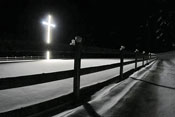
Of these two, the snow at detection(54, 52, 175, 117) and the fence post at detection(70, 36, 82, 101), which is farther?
the fence post at detection(70, 36, 82, 101)

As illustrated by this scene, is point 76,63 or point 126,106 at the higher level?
point 76,63

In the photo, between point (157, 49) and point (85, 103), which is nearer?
point (85, 103)

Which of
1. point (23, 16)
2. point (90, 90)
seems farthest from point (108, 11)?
point (90, 90)

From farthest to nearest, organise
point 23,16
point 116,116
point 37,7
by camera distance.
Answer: point 37,7
point 23,16
point 116,116

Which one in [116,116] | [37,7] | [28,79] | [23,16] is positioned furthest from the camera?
[37,7]

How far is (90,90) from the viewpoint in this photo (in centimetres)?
465

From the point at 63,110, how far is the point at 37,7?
65627 millimetres

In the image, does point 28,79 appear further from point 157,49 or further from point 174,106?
point 157,49

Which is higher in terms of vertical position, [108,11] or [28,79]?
[108,11]

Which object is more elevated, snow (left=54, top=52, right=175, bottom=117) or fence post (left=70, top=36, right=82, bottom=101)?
fence post (left=70, top=36, right=82, bottom=101)

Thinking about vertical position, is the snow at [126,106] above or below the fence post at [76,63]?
below

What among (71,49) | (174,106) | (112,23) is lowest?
(174,106)

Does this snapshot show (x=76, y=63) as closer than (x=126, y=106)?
Yes

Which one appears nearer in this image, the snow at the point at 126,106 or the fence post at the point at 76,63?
the snow at the point at 126,106
